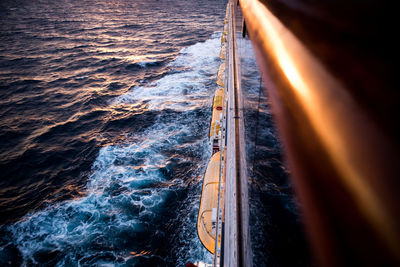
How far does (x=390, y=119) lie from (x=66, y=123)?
14.7 metres

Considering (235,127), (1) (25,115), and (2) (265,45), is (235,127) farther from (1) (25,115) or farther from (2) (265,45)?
(1) (25,115)

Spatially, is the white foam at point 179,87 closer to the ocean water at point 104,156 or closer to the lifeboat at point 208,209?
the ocean water at point 104,156

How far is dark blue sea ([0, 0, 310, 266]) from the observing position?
6.22 meters

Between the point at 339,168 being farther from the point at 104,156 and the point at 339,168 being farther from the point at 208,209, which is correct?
the point at 104,156

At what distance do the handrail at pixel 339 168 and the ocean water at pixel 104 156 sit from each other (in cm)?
639

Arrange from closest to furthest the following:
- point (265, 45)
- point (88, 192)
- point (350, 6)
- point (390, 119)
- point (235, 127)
Answer: point (390, 119) → point (350, 6) → point (265, 45) → point (235, 127) → point (88, 192)

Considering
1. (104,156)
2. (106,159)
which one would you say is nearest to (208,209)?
(106,159)

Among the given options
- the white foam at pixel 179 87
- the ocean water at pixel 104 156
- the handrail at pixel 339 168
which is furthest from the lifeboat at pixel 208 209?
the white foam at pixel 179 87

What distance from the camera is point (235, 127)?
227 cm

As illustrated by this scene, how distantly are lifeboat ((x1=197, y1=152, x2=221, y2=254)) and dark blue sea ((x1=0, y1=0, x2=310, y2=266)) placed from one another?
741 mm

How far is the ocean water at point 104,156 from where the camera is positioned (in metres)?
6.34

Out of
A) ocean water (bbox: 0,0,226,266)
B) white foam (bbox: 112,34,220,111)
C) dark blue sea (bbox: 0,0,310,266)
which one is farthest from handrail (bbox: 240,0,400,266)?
white foam (bbox: 112,34,220,111)

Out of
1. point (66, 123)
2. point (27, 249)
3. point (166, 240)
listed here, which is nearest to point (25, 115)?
point (66, 123)

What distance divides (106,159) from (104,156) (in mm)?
292
